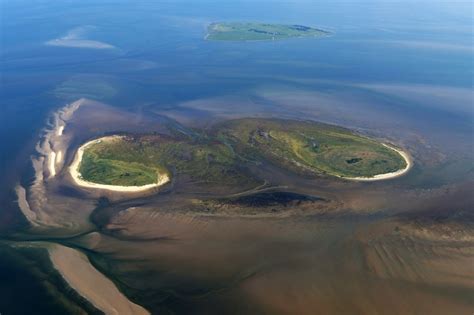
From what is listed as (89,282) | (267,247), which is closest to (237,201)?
(267,247)

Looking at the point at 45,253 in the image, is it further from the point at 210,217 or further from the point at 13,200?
the point at 210,217

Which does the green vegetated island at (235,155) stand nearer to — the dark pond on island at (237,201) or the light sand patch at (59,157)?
the dark pond on island at (237,201)

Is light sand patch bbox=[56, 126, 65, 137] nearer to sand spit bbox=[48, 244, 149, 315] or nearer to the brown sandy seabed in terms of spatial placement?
the brown sandy seabed

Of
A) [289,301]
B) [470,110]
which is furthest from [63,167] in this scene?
[470,110]

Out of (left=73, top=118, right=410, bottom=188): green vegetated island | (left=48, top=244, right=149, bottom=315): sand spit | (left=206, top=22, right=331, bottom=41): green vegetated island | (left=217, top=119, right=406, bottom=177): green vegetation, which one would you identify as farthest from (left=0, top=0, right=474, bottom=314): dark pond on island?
(left=206, top=22, right=331, bottom=41): green vegetated island

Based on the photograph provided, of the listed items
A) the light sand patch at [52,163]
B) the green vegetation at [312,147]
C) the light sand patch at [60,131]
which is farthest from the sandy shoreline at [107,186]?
the green vegetation at [312,147]

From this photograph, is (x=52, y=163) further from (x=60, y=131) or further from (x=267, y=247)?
(x=267, y=247)
